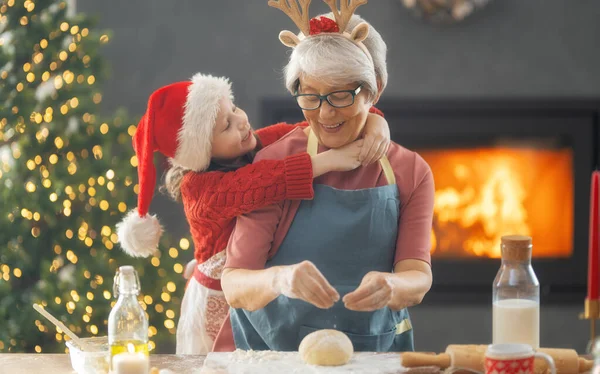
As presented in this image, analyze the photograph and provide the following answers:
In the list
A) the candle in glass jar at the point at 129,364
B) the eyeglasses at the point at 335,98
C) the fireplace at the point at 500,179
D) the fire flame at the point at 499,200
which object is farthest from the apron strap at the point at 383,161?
the fire flame at the point at 499,200

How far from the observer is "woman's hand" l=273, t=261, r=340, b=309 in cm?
157

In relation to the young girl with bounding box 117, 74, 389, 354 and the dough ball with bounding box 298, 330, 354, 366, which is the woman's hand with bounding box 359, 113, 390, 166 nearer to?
the young girl with bounding box 117, 74, 389, 354

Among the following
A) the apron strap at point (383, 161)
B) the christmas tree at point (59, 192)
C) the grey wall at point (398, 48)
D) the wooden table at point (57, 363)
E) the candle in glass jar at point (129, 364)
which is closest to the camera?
the candle in glass jar at point (129, 364)

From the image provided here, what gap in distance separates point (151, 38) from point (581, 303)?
2.04 meters

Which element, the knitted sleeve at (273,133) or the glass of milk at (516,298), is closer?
the glass of milk at (516,298)

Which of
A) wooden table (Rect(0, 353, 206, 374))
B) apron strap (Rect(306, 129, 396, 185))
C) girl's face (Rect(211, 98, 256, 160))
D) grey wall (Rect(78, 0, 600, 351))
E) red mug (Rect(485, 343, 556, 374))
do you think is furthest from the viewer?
grey wall (Rect(78, 0, 600, 351))

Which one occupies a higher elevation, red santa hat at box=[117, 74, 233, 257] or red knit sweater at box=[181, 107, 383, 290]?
red santa hat at box=[117, 74, 233, 257]

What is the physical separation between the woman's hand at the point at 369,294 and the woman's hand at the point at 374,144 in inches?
11.1

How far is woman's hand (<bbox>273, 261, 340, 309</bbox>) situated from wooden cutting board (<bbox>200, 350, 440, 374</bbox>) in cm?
11

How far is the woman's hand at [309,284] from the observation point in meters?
1.57

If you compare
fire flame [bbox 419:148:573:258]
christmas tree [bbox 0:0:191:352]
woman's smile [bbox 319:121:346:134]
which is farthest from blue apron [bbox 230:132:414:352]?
fire flame [bbox 419:148:573:258]

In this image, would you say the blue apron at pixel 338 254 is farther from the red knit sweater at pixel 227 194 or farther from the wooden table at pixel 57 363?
the wooden table at pixel 57 363

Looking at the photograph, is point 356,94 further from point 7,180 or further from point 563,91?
point 563,91

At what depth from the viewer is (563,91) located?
3660mm
